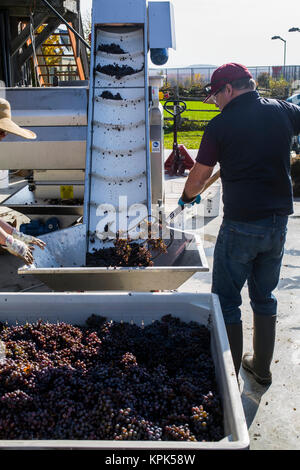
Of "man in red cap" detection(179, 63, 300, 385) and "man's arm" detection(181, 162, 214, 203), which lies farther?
"man's arm" detection(181, 162, 214, 203)

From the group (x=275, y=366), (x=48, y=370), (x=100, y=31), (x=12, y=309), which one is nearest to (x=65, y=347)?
(x=48, y=370)

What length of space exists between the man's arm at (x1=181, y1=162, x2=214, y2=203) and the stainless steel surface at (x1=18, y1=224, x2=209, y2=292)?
0.59 meters

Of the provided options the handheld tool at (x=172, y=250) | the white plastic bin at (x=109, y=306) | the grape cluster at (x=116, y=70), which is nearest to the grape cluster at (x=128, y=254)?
the handheld tool at (x=172, y=250)

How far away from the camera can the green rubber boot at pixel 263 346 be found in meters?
3.16

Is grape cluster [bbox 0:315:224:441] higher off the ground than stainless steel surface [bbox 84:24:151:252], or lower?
lower

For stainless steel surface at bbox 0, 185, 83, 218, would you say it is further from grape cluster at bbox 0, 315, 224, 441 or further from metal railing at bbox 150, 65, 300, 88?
metal railing at bbox 150, 65, 300, 88

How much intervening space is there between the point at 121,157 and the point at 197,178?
88.1 inches

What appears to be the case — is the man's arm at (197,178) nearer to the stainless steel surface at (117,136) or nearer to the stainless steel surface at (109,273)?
the stainless steel surface at (109,273)

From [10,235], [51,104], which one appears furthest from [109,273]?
[51,104]

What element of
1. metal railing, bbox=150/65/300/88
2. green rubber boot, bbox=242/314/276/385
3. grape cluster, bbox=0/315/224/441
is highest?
metal railing, bbox=150/65/300/88

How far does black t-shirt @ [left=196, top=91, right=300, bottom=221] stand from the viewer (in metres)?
2.74

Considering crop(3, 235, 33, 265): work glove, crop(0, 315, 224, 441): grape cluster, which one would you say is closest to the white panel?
crop(3, 235, 33, 265): work glove

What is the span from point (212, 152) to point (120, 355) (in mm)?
1364
